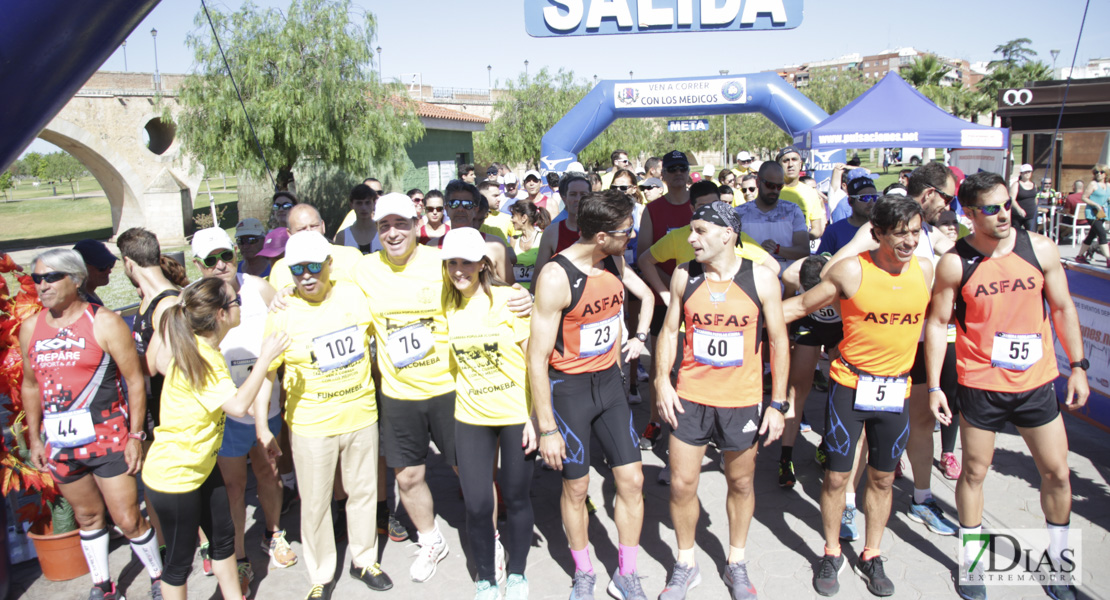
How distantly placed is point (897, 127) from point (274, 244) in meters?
8.80

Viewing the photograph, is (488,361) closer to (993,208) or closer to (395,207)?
(395,207)

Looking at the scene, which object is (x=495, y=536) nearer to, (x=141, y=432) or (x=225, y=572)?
(x=225, y=572)

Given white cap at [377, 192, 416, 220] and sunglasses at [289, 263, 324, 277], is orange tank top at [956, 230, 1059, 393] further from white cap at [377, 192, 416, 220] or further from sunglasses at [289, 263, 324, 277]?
sunglasses at [289, 263, 324, 277]

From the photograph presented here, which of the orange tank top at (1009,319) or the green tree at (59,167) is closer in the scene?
the orange tank top at (1009,319)

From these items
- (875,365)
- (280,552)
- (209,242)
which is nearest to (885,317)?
(875,365)

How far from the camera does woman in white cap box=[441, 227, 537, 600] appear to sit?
10.9ft

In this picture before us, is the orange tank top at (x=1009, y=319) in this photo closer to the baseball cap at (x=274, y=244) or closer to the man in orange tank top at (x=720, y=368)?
the man in orange tank top at (x=720, y=368)

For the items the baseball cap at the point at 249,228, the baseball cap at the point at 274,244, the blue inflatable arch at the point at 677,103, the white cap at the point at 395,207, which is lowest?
the baseball cap at the point at 274,244

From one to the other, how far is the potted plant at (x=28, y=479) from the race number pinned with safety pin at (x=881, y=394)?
425 cm

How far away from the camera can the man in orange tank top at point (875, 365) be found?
335 cm

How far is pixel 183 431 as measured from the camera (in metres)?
3.07

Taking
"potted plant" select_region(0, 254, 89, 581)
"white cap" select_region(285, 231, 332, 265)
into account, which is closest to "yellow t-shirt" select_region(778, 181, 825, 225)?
"white cap" select_region(285, 231, 332, 265)

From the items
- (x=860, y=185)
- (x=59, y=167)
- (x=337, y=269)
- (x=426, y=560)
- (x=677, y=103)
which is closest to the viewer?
(x=426, y=560)

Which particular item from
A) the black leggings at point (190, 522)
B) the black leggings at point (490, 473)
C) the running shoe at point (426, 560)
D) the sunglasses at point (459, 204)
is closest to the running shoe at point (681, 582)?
the black leggings at point (490, 473)
